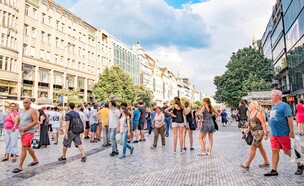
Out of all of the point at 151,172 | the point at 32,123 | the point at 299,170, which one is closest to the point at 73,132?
the point at 32,123

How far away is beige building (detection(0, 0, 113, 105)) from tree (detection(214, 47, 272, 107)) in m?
25.7

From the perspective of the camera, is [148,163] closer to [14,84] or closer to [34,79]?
[14,84]

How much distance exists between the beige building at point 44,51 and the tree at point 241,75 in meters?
25.7

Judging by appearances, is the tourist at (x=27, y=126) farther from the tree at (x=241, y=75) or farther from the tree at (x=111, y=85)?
the tree at (x=111, y=85)

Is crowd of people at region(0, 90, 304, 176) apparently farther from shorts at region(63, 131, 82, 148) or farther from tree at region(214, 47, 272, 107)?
tree at region(214, 47, 272, 107)

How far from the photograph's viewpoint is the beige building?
33156mm

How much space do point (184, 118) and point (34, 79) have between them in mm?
34330

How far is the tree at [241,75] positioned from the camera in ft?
139

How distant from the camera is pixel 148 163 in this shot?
24.4ft

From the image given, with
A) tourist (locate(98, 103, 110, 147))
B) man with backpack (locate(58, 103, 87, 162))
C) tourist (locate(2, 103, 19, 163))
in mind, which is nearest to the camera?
man with backpack (locate(58, 103, 87, 162))

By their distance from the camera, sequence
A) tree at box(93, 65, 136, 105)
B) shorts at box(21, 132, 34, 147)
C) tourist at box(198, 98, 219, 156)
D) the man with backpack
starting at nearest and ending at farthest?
shorts at box(21, 132, 34, 147), the man with backpack, tourist at box(198, 98, 219, 156), tree at box(93, 65, 136, 105)

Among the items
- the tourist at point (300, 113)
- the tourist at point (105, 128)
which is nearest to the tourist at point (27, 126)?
the tourist at point (105, 128)

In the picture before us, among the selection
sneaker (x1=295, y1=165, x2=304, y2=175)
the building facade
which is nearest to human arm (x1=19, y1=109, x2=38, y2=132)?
sneaker (x1=295, y1=165, x2=304, y2=175)

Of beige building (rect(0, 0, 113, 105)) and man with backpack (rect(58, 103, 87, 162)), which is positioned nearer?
man with backpack (rect(58, 103, 87, 162))
